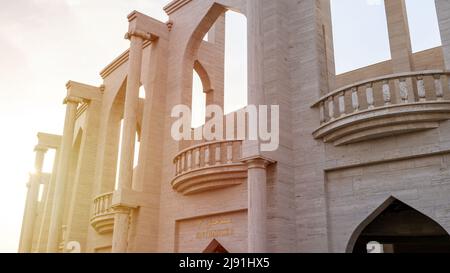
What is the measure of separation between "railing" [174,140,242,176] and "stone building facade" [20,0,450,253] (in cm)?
3

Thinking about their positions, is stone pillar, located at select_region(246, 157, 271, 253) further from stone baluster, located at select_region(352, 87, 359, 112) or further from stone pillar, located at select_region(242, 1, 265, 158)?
stone baluster, located at select_region(352, 87, 359, 112)

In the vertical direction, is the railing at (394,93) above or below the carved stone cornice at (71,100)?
below

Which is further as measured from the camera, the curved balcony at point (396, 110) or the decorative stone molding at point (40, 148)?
the decorative stone molding at point (40, 148)

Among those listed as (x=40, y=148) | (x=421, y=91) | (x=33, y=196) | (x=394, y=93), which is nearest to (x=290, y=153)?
(x=394, y=93)

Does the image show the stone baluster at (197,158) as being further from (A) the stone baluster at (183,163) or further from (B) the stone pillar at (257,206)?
(B) the stone pillar at (257,206)

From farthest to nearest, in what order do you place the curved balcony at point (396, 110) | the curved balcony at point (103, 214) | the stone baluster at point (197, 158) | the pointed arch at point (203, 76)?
the pointed arch at point (203, 76) → the curved balcony at point (103, 214) → the stone baluster at point (197, 158) → the curved balcony at point (396, 110)

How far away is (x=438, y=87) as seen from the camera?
9352 millimetres

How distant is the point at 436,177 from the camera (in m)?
9.38

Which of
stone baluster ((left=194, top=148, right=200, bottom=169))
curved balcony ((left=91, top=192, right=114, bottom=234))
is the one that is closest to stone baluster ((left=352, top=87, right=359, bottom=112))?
stone baluster ((left=194, top=148, right=200, bottom=169))

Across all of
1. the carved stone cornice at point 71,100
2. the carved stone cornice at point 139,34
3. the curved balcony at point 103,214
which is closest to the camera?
the carved stone cornice at point 139,34

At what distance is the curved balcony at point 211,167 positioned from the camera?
12.2m

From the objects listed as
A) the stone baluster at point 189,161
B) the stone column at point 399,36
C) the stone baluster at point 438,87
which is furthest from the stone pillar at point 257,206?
the stone column at point 399,36
